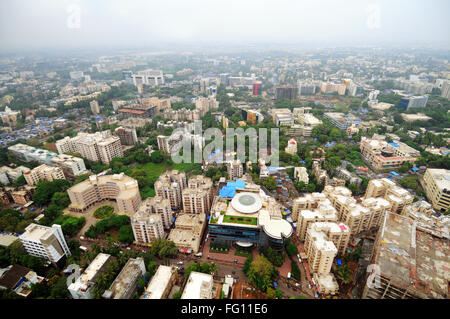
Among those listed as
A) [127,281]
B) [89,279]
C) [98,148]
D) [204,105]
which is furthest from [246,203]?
[204,105]

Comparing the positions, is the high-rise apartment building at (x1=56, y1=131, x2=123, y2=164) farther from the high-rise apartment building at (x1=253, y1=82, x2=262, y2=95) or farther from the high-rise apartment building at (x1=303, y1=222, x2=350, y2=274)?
the high-rise apartment building at (x1=253, y1=82, x2=262, y2=95)

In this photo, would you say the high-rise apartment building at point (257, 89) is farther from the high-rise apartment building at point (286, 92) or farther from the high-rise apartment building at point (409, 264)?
the high-rise apartment building at point (409, 264)

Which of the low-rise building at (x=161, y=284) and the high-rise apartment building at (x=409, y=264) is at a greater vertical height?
the high-rise apartment building at (x=409, y=264)

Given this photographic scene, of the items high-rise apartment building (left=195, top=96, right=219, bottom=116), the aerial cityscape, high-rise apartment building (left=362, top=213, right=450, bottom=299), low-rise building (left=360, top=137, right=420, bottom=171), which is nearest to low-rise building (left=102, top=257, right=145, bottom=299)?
the aerial cityscape

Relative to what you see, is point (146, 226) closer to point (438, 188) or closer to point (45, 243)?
point (45, 243)

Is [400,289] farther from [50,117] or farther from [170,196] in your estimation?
[50,117]

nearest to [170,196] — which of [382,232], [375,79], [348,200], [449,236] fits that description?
[348,200]

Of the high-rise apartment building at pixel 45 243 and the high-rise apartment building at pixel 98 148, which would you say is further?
the high-rise apartment building at pixel 98 148

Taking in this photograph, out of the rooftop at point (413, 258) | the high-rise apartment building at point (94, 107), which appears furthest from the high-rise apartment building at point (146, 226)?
the high-rise apartment building at point (94, 107)
